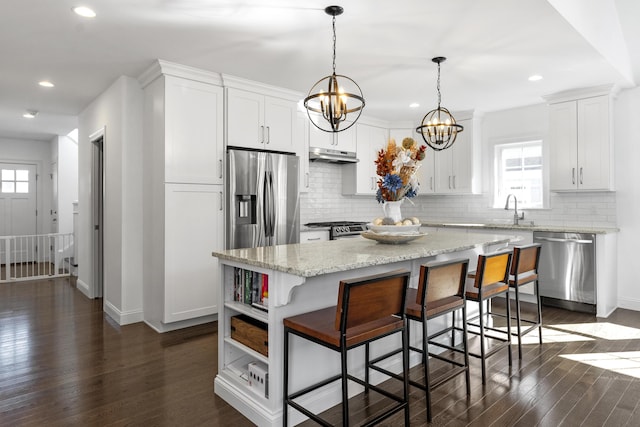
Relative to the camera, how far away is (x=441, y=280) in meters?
2.28

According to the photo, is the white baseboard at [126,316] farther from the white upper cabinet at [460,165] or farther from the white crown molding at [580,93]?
the white crown molding at [580,93]

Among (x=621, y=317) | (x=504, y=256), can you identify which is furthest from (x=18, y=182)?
(x=621, y=317)

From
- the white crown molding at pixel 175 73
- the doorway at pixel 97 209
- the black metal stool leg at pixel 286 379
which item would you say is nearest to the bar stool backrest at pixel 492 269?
the black metal stool leg at pixel 286 379

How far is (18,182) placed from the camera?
321 inches

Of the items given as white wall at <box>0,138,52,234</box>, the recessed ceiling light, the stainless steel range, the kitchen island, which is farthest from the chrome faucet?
white wall at <box>0,138,52,234</box>

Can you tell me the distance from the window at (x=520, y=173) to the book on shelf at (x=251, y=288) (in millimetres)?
4478

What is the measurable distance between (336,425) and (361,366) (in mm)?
485

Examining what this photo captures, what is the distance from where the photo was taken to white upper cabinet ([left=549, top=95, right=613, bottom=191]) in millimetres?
4453

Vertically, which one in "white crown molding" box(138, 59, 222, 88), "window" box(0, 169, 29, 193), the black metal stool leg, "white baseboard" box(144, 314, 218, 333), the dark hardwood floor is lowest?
the dark hardwood floor

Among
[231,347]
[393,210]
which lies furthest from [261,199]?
[231,347]

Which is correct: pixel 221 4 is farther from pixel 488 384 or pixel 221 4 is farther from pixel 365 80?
pixel 488 384

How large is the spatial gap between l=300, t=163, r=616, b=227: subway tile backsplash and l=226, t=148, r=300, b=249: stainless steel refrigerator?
43.8 inches

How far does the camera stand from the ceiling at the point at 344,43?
8.95ft

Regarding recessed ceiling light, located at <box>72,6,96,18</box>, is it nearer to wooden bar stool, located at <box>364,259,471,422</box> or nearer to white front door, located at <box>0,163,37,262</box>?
wooden bar stool, located at <box>364,259,471,422</box>
